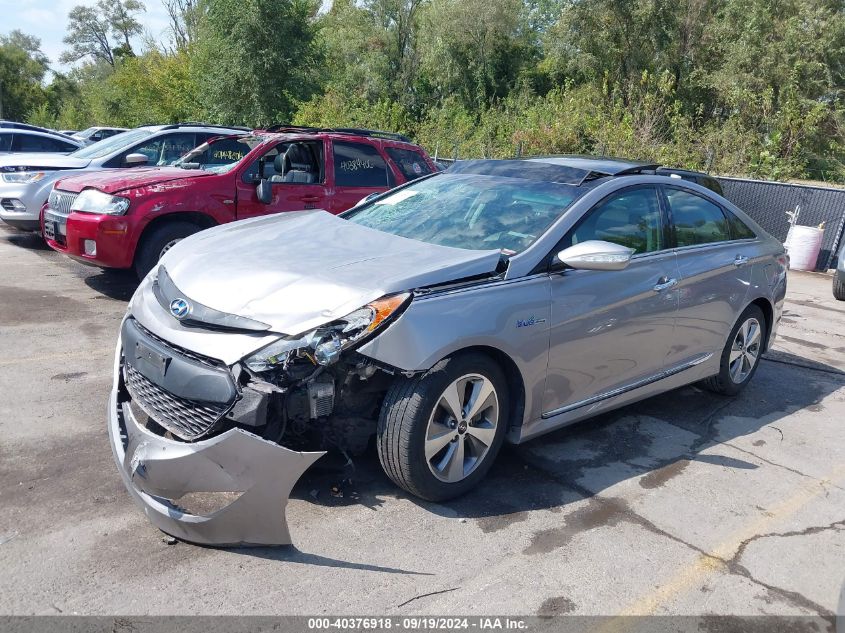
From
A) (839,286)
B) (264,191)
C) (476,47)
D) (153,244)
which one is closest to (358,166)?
(264,191)

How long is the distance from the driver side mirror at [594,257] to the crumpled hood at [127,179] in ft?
16.2

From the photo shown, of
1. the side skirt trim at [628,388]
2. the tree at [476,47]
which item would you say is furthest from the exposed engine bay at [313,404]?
the tree at [476,47]

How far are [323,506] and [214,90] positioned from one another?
80.3 ft

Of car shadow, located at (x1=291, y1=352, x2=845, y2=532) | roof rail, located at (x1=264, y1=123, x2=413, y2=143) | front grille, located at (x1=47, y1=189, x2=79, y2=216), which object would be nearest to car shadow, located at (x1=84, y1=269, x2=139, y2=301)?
front grille, located at (x1=47, y1=189, x2=79, y2=216)

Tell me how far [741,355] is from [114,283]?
21.4 feet

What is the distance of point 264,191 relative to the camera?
770 cm

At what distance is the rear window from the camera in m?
8.81

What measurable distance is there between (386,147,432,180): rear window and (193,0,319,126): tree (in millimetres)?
17262

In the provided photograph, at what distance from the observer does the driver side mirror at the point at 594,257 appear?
3881 millimetres

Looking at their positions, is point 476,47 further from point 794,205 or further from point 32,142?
point 32,142

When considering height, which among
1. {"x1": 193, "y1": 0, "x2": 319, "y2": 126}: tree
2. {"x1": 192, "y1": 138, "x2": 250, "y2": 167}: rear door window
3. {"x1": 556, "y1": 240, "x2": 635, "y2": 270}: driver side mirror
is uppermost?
{"x1": 193, "y1": 0, "x2": 319, "y2": 126}: tree

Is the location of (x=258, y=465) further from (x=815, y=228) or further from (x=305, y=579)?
(x=815, y=228)

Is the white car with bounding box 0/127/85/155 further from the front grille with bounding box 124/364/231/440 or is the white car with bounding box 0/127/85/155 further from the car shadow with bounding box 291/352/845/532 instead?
the car shadow with bounding box 291/352/845/532

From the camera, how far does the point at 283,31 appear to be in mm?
24234
